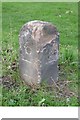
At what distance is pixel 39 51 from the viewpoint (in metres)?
5.11

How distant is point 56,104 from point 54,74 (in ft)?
1.72

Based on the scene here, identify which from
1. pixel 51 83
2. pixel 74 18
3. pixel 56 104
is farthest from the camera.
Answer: pixel 74 18

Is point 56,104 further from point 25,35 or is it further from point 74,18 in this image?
point 74,18

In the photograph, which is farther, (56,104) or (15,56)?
(15,56)

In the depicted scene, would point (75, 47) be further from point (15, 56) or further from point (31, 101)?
point (31, 101)

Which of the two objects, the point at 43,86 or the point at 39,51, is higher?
the point at 39,51

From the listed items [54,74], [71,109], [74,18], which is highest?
[74,18]

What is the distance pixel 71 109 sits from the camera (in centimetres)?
473

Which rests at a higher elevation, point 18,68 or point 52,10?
point 52,10

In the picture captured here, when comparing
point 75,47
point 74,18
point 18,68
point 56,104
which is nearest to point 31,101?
point 56,104

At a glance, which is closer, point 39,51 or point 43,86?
point 39,51

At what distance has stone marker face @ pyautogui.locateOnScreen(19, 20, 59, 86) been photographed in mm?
5148

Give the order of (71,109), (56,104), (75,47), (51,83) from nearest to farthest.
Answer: (71,109) < (56,104) < (51,83) < (75,47)

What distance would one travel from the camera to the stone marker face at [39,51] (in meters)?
5.15
